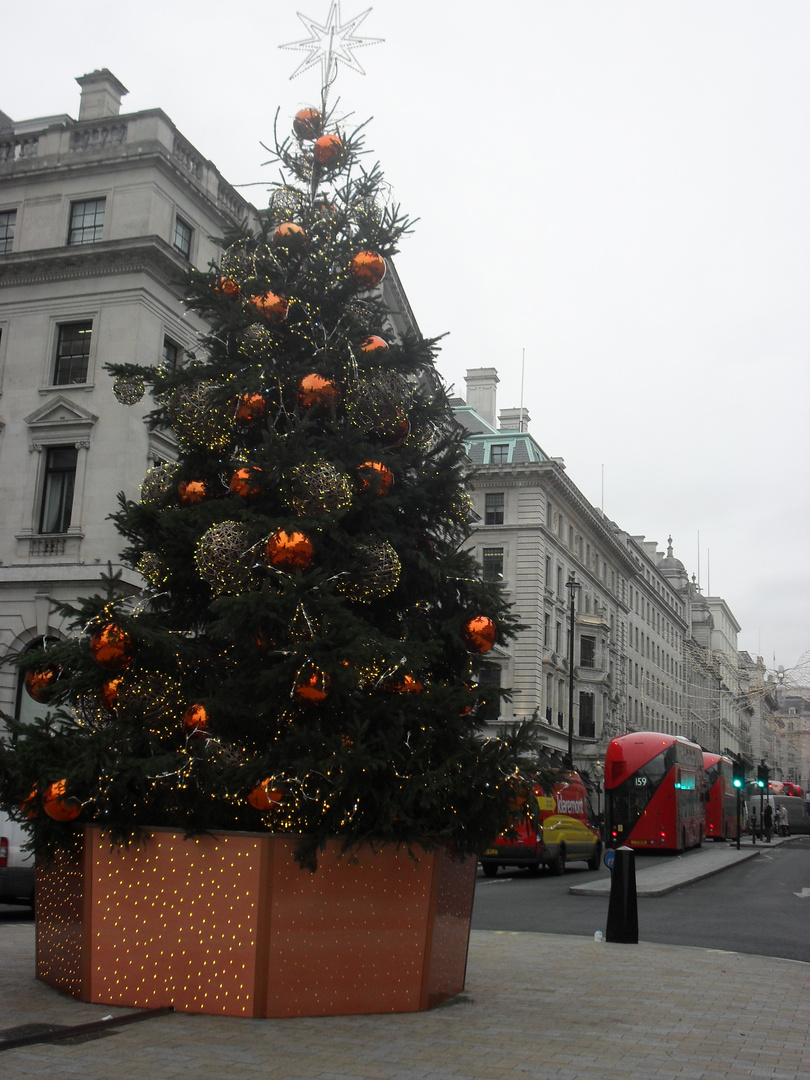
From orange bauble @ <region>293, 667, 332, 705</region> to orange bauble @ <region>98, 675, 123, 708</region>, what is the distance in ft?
5.06

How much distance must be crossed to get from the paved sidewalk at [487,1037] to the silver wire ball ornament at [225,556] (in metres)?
2.89

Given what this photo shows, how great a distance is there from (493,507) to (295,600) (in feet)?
168

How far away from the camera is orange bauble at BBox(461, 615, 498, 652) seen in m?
8.40

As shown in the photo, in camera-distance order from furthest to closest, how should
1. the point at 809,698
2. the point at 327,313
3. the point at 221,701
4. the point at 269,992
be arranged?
1. the point at 809,698
2. the point at 327,313
3. the point at 221,701
4. the point at 269,992

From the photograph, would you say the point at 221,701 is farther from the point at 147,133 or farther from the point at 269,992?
the point at 147,133

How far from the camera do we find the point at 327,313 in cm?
905

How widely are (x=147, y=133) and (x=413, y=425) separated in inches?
903

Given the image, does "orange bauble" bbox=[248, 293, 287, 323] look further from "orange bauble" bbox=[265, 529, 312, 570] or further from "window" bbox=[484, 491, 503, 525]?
"window" bbox=[484, 491, 503, 525]

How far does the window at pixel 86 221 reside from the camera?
29.0m

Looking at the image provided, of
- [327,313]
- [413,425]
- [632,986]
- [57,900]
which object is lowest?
[632,986]

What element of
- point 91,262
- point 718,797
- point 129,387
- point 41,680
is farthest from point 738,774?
point 41,680

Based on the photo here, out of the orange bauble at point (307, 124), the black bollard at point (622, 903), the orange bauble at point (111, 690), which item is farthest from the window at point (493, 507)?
the orange bauble at point (111, 690)

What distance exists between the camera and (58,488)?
91.5ft

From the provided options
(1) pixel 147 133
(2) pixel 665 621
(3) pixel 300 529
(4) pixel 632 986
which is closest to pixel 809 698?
(4) pixel 632 986
